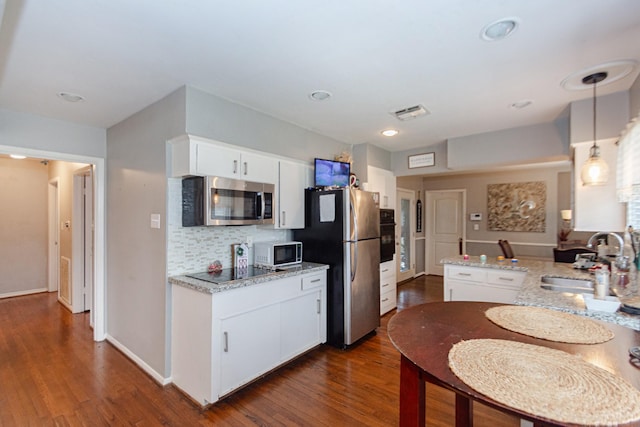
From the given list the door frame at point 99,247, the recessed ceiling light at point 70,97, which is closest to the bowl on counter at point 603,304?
the recessed ceiling light at point 70,97

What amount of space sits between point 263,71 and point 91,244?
3.58 meters

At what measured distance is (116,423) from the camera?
6.64ft

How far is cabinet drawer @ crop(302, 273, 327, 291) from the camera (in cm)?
292

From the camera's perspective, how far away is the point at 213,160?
2.48 metres

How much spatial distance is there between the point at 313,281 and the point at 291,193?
0.96 m

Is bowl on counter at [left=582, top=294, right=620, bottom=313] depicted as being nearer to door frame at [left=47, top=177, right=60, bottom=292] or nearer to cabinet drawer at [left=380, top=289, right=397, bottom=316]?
cabinet drawer at [left=380, top=289, right=397, bottom=316]

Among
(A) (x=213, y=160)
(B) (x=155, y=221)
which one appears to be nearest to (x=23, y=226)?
(B) (x=155, y=221)

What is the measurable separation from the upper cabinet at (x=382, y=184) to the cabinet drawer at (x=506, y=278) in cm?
178

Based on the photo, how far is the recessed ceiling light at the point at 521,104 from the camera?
2723mm

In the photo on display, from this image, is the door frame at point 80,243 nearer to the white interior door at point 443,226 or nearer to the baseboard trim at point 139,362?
the baseboard trim at point 139,362

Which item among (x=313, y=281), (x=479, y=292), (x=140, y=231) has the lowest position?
(x=479, y=292)

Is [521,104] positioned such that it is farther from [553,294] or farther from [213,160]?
[213,160]

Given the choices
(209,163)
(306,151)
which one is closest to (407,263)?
(306,151)

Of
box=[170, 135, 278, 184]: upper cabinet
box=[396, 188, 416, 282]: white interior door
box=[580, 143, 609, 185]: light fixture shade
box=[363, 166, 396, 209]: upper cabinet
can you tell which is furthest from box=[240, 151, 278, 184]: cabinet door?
box=[396, 188, 416, 282]: white interior door
